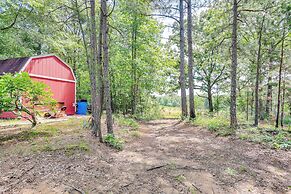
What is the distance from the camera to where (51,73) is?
11.3m

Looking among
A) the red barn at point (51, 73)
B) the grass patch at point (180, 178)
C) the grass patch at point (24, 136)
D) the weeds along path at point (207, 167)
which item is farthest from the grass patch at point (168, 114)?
the grass patch at point (180, 178)

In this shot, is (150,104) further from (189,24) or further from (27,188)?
(27,188)

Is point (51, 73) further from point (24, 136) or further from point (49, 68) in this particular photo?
point (24, 136)

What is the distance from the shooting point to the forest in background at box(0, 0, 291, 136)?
22.0 ft

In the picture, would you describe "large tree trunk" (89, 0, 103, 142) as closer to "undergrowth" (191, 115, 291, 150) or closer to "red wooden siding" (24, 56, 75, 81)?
"undergrowth" (191, 115, 291, 150)

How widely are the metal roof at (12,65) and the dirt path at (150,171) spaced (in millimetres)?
7285

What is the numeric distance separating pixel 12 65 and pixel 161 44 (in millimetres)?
9809

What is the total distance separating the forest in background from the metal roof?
847 millimetres

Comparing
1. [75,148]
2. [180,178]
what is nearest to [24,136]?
[75,148]

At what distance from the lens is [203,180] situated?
293cm

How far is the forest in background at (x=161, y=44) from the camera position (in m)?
6.72

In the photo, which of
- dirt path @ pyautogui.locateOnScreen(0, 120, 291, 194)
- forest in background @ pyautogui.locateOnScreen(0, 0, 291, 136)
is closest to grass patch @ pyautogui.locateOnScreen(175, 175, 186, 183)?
dirt path @ pyautogui.locateOnScreen(0, 120, 291, 194)

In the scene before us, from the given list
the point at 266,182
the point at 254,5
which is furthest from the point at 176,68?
the point at 266,182

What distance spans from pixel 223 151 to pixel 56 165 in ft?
12.5
